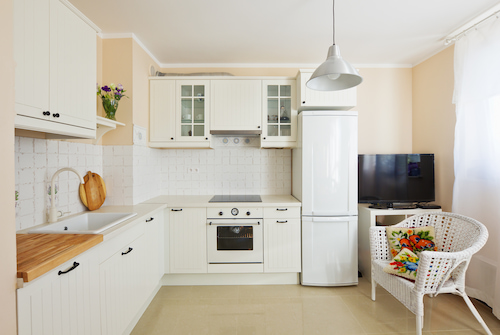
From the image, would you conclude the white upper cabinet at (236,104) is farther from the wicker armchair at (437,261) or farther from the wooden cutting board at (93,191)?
the wicker armchair at (437,261)

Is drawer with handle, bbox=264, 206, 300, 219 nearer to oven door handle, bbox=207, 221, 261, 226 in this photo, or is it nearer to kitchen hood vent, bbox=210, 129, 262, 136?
oven door handle, bbox=207, 221, 261, 226

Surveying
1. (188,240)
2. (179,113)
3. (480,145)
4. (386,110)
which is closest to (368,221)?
(480,145)

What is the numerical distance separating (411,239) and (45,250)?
272 cm

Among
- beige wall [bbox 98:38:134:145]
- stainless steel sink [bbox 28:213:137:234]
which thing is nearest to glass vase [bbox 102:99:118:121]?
beige wall [bbox 98:38:134:145]

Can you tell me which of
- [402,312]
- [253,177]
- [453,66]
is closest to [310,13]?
[453,66]

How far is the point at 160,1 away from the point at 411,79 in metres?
3.18

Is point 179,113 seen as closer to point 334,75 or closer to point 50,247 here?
point 334,75

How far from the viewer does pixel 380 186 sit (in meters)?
2.85

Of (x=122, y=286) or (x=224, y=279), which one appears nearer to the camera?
(x=122, y=286)

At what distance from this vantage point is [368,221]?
9.04 ft

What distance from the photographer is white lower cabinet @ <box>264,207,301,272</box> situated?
2.75 metres

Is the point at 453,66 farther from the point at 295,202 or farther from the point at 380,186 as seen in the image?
the point at 295,202

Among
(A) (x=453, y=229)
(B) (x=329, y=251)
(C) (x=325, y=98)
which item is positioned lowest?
(B) (x=329, y=251)

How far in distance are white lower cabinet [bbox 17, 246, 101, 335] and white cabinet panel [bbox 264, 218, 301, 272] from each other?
5.53 feet
